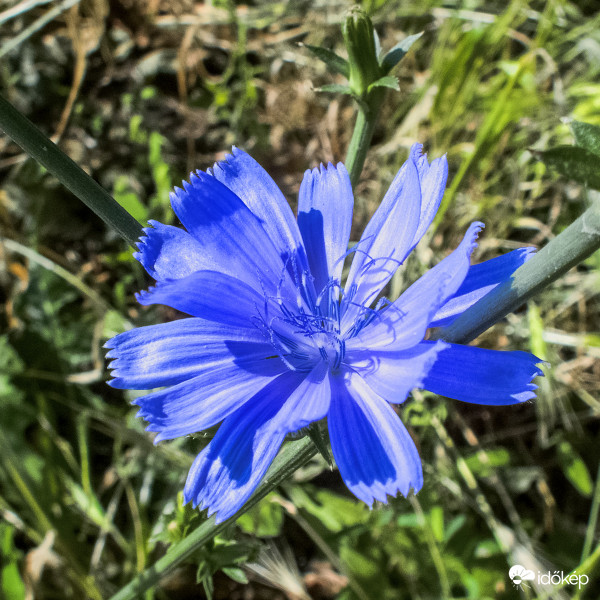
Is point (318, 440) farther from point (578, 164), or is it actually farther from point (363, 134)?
point (363, 134)

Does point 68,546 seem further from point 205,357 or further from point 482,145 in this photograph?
point 482,145

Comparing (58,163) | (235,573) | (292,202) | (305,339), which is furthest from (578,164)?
(292,202)

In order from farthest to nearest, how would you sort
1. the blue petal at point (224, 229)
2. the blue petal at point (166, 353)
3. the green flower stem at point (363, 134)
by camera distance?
the green flower stem at point (363, 134)
the blue petal at point (224, 229)
the blue petal at point (166, 353)

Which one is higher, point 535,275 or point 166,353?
point 166,353

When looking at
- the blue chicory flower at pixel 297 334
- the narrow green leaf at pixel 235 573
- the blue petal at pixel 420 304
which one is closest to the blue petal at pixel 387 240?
the blue chicory flower at pixel 297 334

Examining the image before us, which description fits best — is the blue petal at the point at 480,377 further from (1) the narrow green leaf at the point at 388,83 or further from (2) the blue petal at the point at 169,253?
(1) the narrow green leaf at the point at 388,83

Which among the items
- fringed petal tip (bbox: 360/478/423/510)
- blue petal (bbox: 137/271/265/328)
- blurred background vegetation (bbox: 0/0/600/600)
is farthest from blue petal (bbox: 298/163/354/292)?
blurred background vegetation (bbox: 0/0/600/600)
